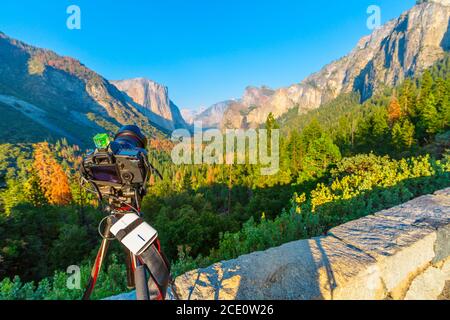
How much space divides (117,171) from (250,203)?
25868 mm

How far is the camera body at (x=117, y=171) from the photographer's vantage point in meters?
1.49

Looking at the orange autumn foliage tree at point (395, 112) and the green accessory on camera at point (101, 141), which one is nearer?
the green accessory on camera at point (101, 141)

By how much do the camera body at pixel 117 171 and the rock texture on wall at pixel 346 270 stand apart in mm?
1055

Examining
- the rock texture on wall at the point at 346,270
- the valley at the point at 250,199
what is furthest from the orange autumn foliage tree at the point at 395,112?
the rock texture on wall at the point at 346,270

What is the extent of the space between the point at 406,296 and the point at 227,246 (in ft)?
7.66

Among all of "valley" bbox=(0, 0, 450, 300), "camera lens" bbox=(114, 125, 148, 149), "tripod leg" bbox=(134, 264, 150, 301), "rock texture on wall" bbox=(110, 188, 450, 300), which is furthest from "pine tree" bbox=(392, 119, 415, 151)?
"tripod leg" bbox=(134, 264, 150, 301)

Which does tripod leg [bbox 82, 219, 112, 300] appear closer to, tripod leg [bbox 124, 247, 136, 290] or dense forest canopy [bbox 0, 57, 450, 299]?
tripod leg [bbox 124, 247, 136, 290]

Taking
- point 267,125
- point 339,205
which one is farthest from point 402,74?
point 339,205

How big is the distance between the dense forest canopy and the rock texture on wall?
98cm

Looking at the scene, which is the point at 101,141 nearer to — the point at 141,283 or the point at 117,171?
the point at 117,171

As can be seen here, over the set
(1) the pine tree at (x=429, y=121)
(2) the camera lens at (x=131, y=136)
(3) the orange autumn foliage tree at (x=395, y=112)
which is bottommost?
(2) the camera lens at (x=131, y=136)

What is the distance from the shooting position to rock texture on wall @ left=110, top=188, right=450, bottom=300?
6.54ft

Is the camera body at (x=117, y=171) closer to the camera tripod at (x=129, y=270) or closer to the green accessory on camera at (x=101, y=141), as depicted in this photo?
the green accessory on camera at (x=101, y=141)
